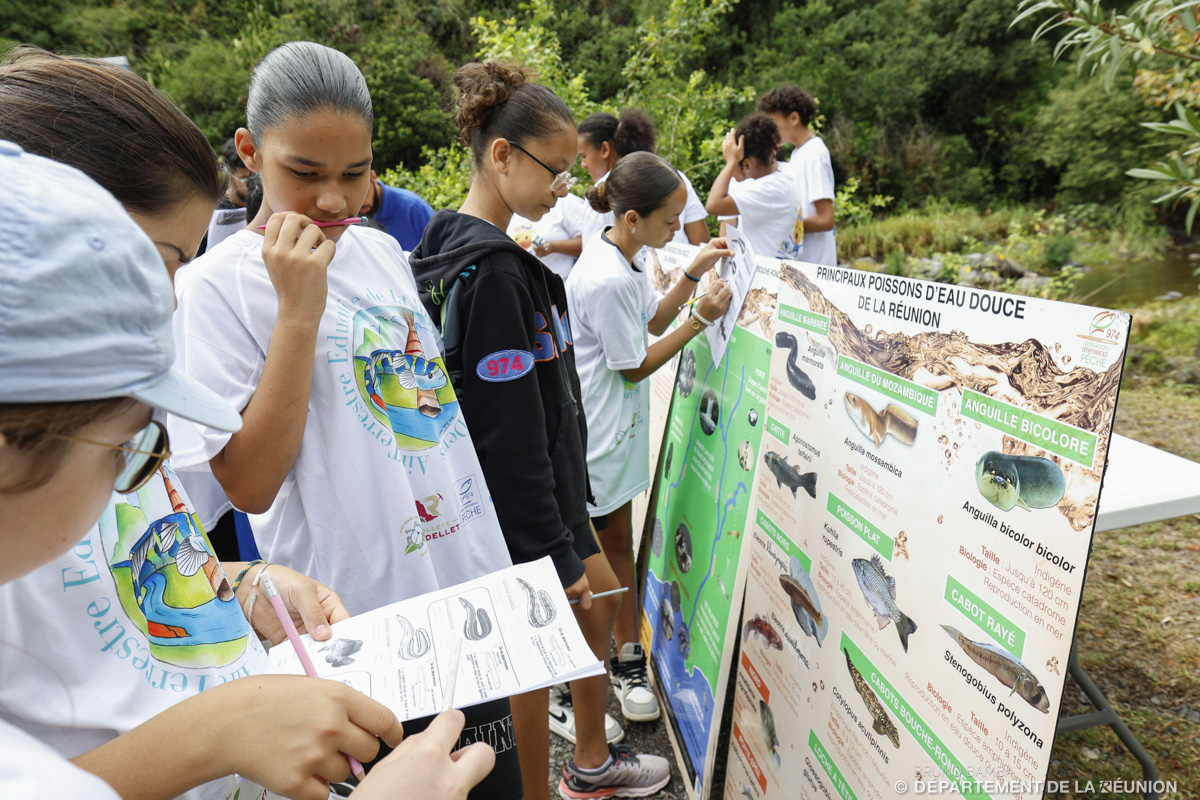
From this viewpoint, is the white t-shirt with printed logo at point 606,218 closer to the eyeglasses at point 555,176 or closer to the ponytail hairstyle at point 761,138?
the ponytail hairstyle at point 761,138

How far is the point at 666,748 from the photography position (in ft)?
8.16

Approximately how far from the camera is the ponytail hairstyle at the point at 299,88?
1.29m

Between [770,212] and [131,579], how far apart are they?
385 centimetres

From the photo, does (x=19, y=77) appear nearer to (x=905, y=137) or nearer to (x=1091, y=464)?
(x=1091, y=464)

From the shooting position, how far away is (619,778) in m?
2.22

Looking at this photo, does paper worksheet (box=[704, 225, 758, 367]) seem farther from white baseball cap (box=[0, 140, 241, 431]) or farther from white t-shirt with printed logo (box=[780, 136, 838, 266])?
white t-shirt with printed logo (box=[780, 136, 838, 266])

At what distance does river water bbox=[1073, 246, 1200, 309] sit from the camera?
29.7 feet

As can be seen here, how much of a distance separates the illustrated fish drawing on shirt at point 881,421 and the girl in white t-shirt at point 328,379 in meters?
0.84

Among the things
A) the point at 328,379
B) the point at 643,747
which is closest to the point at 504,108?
the point at 328,379

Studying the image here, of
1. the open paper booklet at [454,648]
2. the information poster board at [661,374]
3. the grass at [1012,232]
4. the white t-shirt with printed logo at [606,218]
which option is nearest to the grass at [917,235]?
the grass at [1012,232]

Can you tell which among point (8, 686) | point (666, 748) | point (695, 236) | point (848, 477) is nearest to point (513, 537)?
point (848, 477)

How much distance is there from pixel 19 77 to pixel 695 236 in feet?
13.0

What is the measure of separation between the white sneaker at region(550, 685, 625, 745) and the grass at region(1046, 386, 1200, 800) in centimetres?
134

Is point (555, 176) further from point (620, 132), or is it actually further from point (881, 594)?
point (620, 132)
